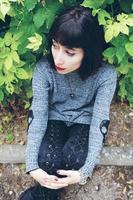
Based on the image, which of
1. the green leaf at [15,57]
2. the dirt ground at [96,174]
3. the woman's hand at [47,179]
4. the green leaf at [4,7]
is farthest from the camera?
the dirt ground at [96,174]

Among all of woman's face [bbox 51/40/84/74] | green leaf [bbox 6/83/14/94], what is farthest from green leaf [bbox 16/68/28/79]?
woman's face [bbox 51/40/84/74]

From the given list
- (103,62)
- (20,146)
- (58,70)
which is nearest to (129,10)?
(103,62)

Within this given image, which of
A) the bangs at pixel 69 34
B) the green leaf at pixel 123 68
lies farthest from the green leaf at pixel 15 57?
the green leaf at pixel 123 68

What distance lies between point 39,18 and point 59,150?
0.97 m

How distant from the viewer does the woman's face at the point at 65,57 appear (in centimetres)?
295

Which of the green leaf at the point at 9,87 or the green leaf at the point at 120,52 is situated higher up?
the green leaf at the point at 120,52

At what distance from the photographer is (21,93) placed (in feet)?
Answer: 12.8

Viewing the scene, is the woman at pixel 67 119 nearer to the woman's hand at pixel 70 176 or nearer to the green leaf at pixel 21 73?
the woman's hand at pixel 70 176

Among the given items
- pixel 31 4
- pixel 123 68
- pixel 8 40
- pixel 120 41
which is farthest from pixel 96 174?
pixel 31 4

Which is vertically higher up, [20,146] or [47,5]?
[47,5]

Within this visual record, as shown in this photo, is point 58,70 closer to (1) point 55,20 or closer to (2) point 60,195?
(1) point 55,20

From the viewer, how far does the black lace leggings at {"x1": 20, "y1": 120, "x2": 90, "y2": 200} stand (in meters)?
3.35

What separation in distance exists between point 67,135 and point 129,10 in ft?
3.41

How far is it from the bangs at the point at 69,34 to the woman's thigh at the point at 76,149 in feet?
2.64
